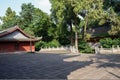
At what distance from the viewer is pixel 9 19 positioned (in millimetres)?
59875

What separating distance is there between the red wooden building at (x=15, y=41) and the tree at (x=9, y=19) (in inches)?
942

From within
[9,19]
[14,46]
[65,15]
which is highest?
[9,19]

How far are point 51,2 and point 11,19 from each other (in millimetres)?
22024

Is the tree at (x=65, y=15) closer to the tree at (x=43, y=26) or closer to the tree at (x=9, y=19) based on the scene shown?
the tree at (x=43, y=26)

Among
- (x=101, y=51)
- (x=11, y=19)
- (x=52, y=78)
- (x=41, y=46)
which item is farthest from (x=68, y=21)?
(x=52, y=78)

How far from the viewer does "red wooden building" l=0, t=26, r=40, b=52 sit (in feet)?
104

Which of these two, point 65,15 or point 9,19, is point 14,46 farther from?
point 9,19

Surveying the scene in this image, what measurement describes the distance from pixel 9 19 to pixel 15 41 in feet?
93.8

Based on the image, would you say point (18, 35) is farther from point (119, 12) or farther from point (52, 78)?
point (52, 78)

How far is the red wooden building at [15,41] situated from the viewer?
3168 cm

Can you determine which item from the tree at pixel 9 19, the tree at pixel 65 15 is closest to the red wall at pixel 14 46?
the tree at pixel 65 15

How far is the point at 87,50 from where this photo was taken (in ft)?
111

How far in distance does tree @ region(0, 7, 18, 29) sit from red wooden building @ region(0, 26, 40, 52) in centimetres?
2393

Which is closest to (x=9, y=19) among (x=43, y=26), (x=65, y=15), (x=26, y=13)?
(x=26, y=13)
